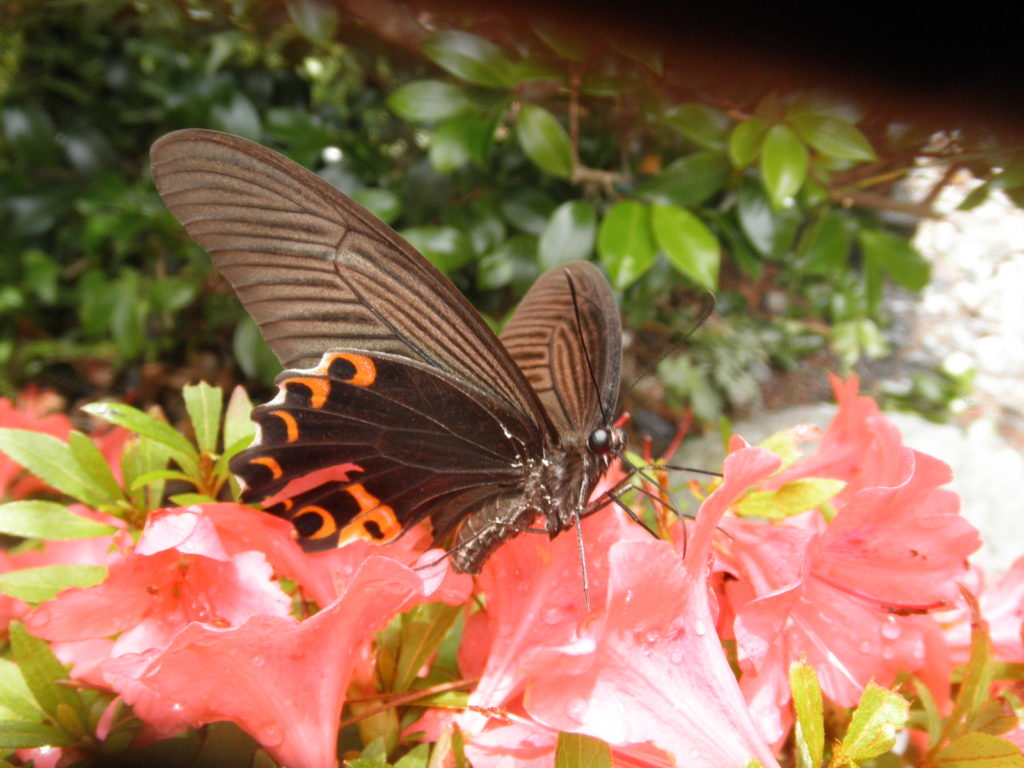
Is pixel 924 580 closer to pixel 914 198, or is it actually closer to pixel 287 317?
pixel 287 317

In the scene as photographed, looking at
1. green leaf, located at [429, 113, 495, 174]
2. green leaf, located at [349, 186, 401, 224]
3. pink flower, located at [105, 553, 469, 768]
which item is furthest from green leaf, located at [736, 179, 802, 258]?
pink flower, located at [105, 553, 469, 768]

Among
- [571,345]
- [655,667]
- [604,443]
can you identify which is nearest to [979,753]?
[655,667]

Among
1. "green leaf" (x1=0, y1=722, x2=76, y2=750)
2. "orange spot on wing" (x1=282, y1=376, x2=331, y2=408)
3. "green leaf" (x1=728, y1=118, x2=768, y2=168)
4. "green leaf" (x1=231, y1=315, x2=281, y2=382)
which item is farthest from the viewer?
"green leaf" (x1=231, y1=315, x2=281, y2=382)

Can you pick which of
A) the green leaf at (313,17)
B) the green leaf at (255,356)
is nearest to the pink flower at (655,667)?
the green leaf at (313,17)

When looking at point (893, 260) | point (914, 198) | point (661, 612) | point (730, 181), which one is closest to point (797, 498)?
point (661, 612)

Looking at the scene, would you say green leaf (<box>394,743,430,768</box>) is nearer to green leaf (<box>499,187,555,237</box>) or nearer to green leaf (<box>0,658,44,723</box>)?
green leaf (<box>0,658,44,723</box>)

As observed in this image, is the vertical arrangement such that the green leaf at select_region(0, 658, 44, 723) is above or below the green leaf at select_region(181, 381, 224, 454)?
below
